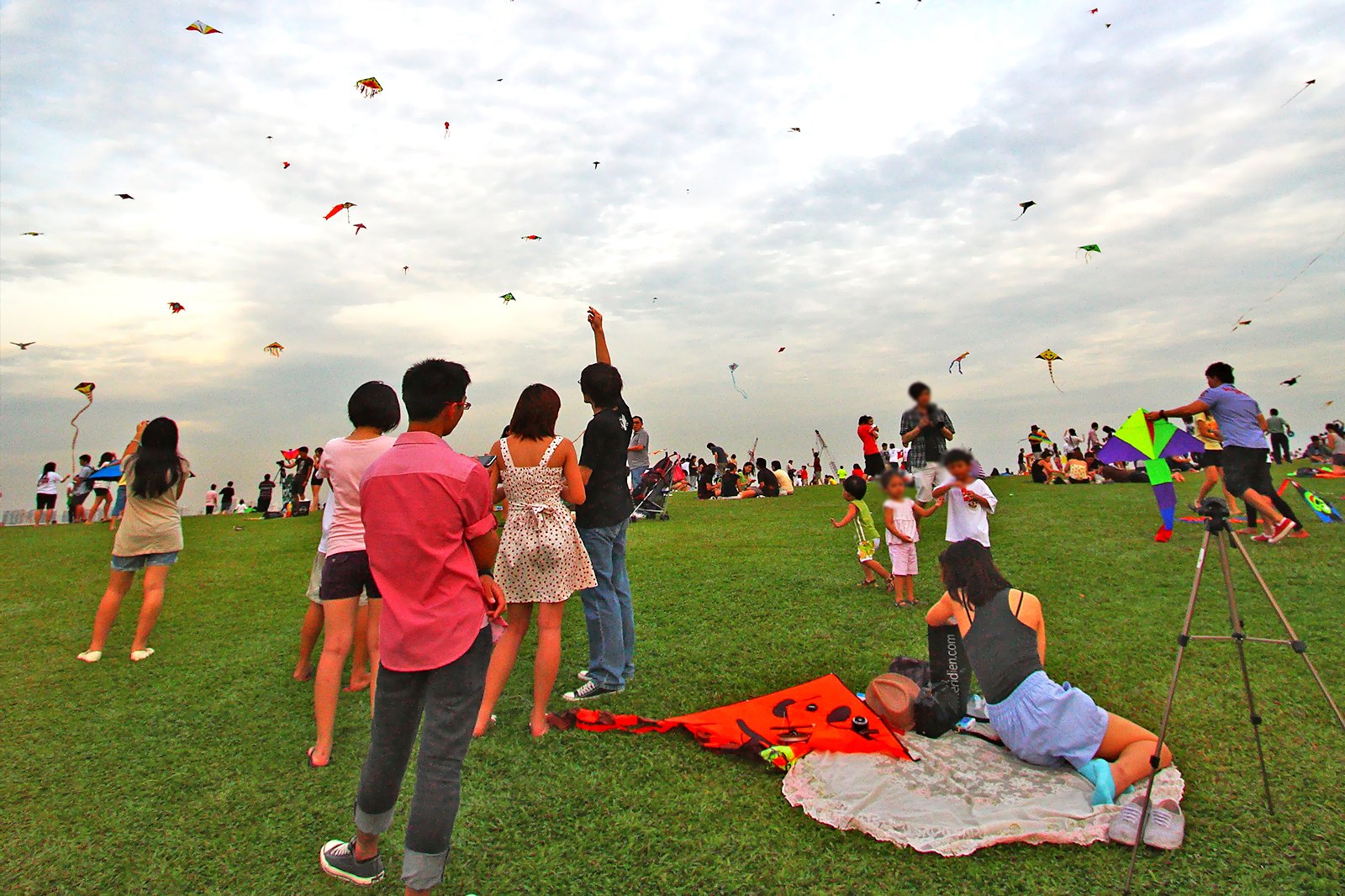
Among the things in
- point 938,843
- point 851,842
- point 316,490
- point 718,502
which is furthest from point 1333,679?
point 316,490

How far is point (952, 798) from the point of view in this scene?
319 cm

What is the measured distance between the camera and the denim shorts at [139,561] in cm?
534

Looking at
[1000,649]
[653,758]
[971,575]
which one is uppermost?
[971,575]

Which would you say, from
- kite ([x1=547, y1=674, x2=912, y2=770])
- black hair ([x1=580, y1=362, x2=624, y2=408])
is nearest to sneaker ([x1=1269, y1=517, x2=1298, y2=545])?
kite ([x1=547, y1=674, x2=912, y2=770])

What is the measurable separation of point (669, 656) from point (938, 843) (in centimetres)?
278

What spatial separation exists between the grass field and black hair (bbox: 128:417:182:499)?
4.66ft

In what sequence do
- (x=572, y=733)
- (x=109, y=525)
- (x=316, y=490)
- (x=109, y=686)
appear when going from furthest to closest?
(x=316, y=490), (x=109, y=525), (x=109, y=686), (x=572, y=733)

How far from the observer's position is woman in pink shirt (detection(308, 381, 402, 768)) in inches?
145

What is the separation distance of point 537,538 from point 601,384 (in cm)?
110

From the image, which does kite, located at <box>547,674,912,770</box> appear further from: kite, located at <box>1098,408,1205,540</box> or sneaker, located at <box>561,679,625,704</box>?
kite, located at <box>1098,408,1205,540</box>

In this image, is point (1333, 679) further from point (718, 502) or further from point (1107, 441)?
point (718, 502)

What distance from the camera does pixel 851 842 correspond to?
2.89 metres

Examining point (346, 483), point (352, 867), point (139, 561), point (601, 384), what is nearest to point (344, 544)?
point (346, 483)

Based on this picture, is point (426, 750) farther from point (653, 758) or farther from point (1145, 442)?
point (1145, 442)
